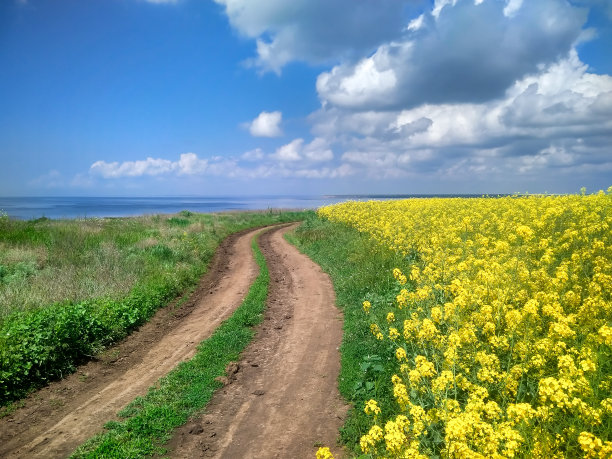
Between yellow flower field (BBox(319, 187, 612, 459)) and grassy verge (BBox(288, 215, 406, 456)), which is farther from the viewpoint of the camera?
grassy verge (BBox(288, 215, 406, 456))

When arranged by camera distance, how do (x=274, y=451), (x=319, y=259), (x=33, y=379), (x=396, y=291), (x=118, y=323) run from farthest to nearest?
1. (x=319, y=259)
2. (x=396, y=291)
3. (x=118, y=323)
4. (x=33, y=379)
5. (x=274, y=451)

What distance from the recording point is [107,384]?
7.35 meters

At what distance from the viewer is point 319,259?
18359 mm

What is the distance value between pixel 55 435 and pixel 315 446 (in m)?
4.08

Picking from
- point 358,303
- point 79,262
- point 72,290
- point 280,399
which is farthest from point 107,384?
point 79,262

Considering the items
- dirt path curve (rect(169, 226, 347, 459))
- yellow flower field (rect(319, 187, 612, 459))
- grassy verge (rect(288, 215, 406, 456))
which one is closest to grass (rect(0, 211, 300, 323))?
dirt path curve (rect(169, 226, 347, 459))

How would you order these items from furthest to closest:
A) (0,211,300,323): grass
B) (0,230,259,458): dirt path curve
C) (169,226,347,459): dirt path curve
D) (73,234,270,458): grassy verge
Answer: (0,211,300,323): grass < (0,230,259,458): dirt path curve < (169,226,347,459): dirt path curve < (73,234,270,458): grassy verge

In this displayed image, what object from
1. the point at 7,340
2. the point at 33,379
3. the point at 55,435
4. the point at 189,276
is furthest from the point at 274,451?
the point at 189,276

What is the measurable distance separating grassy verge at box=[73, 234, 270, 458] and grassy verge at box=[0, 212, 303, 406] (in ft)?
8.12

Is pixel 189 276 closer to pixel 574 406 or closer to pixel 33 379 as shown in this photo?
pixel 33 379

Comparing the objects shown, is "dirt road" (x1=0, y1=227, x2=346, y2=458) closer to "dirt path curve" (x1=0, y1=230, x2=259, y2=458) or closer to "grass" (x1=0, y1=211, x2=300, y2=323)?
"dirt path curve" (x1=0, y1=230, x2=259, y2=458)

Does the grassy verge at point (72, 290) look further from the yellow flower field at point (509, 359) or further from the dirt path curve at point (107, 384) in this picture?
the yellow flower field at point (509, 359)

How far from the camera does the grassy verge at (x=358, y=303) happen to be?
245 inches

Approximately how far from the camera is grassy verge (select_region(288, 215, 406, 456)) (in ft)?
20.4
